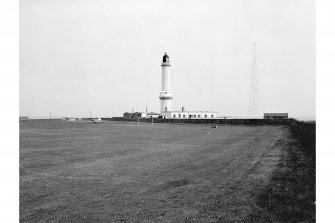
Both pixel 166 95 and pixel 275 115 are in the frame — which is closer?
pixel 166 95

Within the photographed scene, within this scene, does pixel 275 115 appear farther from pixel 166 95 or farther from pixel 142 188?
pixel 142 188

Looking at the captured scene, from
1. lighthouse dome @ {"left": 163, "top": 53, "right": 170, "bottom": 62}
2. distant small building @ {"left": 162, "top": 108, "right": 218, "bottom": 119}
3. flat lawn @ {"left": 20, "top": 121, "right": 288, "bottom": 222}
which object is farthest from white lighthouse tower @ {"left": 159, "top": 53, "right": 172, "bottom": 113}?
flat lawn @ {"left": 20, "top": 121, "right": 288, "bottom": 222}

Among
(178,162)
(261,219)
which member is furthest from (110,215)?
(178,162)

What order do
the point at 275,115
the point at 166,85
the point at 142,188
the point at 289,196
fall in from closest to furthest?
1. the point at 289,196
2. the point at 142,188
3. the point at 166,85
4. the point at 275,115

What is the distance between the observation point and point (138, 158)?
60.4 feet

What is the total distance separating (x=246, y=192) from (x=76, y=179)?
693 centimetres

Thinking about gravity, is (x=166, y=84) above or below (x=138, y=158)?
above

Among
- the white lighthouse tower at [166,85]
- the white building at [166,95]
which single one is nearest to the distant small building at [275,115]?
the white building at [166,95]

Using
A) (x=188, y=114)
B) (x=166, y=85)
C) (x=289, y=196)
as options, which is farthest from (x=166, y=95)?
(x=289, y=196)

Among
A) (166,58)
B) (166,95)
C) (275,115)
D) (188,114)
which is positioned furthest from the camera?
(188,114)

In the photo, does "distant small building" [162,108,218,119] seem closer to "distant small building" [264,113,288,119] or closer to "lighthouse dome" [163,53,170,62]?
"lighthouse dome" [163,53,170,62]

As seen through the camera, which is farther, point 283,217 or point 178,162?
point 178,162

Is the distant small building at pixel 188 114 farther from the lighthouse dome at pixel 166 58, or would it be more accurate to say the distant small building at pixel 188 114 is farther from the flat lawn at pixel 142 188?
the flat lawn at pixel 142 188

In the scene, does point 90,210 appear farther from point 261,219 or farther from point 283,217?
point 283,217
